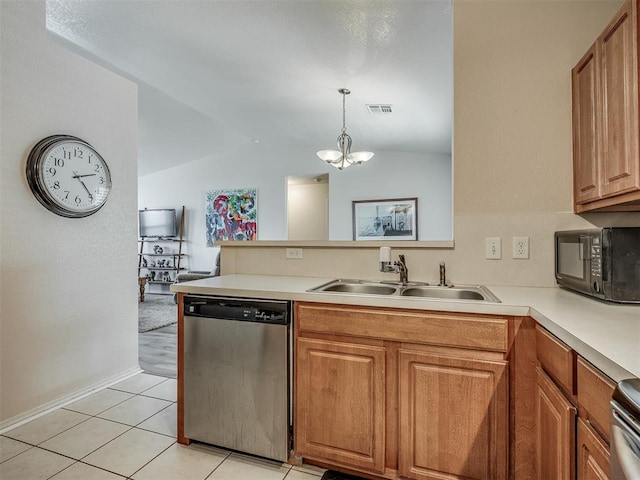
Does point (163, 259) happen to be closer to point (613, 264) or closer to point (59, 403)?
point (59, 403)

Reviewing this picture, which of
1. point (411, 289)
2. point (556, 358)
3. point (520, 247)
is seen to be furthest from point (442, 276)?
point (556, 358)

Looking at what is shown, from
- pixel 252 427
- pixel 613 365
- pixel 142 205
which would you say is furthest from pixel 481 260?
pixel 142 205

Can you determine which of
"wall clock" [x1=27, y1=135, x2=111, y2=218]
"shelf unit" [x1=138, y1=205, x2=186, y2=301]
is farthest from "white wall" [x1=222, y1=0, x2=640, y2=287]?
"shelf unit" [x1=138, y1=205, x2=186, y2=301]

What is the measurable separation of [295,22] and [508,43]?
4.61ft

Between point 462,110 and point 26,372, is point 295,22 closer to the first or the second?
point 462,110

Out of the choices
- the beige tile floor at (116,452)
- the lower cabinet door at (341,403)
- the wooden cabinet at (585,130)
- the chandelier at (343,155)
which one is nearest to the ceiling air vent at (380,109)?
the chandelier at (343,155)

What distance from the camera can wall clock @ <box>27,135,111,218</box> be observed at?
2.18 meters

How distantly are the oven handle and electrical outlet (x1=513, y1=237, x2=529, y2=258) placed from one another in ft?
4.28

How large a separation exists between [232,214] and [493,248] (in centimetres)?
562

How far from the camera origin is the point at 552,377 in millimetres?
1139

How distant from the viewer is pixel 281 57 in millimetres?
2961

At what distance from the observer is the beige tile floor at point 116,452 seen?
165cm

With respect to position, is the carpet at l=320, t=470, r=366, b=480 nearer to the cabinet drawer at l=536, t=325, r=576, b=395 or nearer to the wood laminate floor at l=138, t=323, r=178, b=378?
the cabinet drawer at l=536, t=325, r=576, b=395

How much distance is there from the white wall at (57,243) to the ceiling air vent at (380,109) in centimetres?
240
